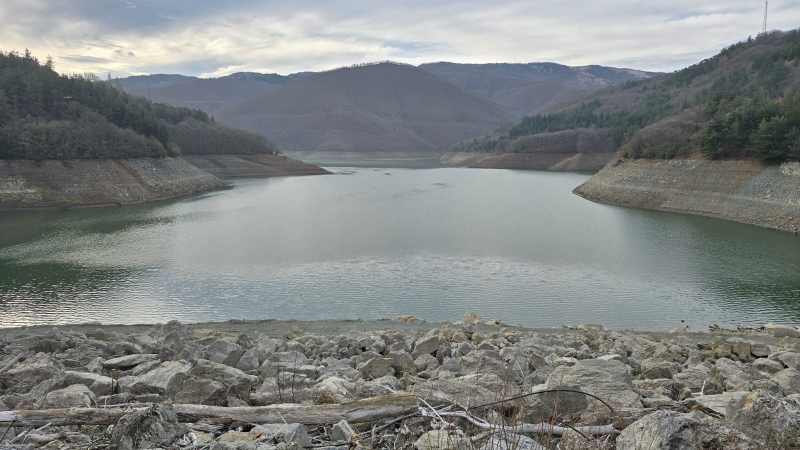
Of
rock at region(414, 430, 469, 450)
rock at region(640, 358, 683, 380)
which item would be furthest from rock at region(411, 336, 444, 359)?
rock at region(414, 430, 469, 450)

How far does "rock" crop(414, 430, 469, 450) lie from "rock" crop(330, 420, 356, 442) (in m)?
0.42

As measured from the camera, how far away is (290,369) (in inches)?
219

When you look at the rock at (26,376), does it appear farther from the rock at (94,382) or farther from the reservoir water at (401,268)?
the reservoir water at (401,268)

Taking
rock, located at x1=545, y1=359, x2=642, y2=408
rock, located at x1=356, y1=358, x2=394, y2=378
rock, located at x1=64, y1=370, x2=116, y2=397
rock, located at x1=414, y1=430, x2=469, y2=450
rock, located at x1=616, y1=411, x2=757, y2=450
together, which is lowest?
rock, located at x1=356, y1=358, x2=394, y2=378

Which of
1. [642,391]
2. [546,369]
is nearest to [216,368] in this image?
[546,369]

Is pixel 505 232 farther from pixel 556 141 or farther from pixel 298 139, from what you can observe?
pixel 298 139

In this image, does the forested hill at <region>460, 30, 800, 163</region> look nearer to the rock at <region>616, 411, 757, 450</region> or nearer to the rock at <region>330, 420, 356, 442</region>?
the rock at <region>616, 411, 757, 450</region>

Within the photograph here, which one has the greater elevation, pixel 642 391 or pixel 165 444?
pixel 165 444

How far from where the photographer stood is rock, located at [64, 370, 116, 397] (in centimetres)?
463

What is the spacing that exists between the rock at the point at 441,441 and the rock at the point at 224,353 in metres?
3.98

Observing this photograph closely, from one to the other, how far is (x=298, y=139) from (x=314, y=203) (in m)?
146

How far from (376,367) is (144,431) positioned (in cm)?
358

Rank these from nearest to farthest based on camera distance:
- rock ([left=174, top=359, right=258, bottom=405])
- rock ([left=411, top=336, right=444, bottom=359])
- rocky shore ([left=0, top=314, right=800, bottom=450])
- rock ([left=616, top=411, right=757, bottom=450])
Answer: rock ([left=616, top=411, right=757, bottom=450]), rocky shore ([left=0, top=314, right=800, bottom=450]), rock ([left=174, top=359, right=258, bottom=405]), rock ([left=411, top=336, right=444, bottom=359])

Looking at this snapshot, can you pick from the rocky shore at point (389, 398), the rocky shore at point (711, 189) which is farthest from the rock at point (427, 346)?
the rocky shore at point (711, 189)
